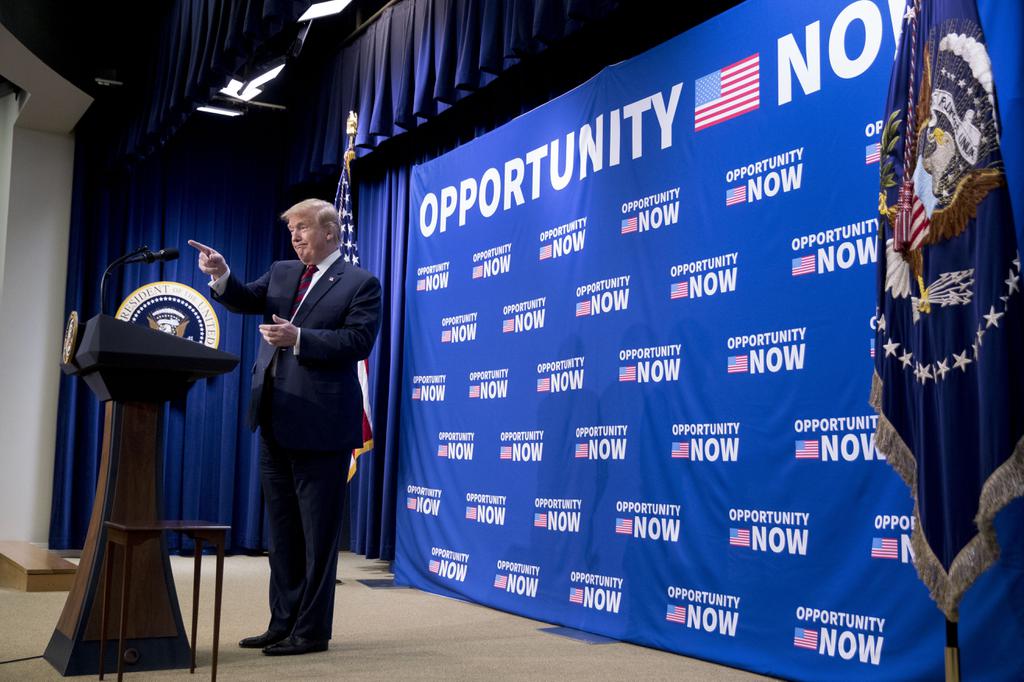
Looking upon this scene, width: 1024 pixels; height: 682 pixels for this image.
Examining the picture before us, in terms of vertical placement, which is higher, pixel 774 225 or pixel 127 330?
pixel 774 225

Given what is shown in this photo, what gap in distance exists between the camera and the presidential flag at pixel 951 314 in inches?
81.3

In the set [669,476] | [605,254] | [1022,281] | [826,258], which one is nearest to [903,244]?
[1022,281]

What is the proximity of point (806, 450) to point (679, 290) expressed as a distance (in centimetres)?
84

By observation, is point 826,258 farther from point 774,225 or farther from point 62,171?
point 62,171

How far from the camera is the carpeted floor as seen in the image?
289 cm

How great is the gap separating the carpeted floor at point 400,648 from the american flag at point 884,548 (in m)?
0.57

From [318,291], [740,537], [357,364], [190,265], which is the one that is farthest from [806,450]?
[190,265]

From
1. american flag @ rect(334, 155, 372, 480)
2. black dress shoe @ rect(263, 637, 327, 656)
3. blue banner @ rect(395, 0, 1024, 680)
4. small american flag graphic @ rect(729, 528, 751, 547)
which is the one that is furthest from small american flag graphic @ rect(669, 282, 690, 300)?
american flag @ rect(334, 155, 372, 480)

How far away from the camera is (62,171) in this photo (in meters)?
7.04

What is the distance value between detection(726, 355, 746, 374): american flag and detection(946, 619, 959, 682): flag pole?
51.3 inches

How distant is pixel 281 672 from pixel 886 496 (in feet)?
5.85

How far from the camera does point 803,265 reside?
3.12 m

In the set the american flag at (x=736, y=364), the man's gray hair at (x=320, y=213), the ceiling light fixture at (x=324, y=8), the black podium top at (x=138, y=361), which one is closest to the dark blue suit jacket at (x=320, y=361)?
Result: the man's gray hair at (x=320, y=213)

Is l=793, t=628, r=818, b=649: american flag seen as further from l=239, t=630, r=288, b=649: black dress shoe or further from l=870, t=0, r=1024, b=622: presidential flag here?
l=239, t=630, r=288, b=649: black dress shoe
